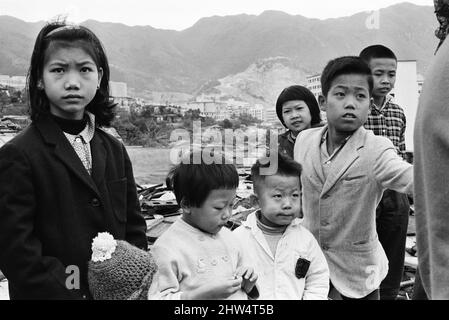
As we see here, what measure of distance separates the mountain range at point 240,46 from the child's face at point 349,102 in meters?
10.3

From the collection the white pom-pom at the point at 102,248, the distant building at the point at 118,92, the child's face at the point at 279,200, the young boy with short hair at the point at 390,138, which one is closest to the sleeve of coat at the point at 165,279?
the white pom-pom at the point at 102,248

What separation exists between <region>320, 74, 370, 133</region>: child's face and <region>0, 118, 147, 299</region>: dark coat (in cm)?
95

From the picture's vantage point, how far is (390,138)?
8.61 ft

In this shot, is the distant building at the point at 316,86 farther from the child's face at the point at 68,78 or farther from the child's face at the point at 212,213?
the child's face at the point at 68,78

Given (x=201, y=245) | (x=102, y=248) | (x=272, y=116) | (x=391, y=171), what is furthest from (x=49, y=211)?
(x=272, y=116)

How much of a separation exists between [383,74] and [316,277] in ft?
5.53

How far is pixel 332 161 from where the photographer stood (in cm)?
161

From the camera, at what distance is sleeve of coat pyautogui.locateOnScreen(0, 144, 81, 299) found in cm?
105

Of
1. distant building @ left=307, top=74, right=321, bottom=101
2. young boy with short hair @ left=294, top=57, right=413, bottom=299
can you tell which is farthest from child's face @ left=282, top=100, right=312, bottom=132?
young boy with short hair @ left=294, top=57, right=413, bottom=299

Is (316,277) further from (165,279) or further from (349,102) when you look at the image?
(349,102)

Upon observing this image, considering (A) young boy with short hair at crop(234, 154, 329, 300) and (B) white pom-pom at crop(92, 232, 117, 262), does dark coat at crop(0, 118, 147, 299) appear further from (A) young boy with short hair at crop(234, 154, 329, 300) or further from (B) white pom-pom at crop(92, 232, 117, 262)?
(A) young boy with short hair at crop(234, 154, 329, 300)

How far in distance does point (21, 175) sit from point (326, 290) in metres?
1.10
